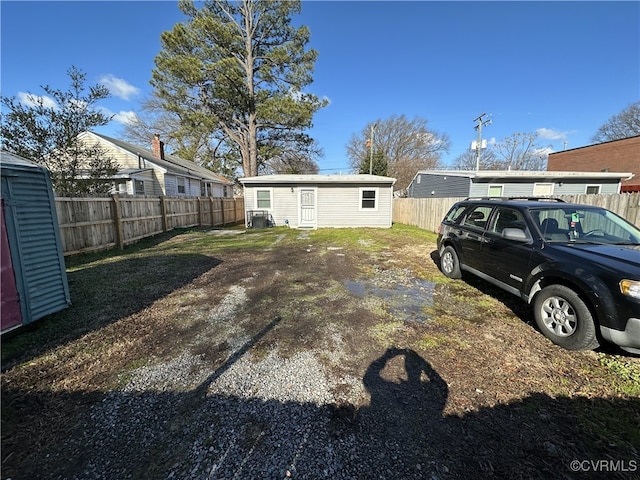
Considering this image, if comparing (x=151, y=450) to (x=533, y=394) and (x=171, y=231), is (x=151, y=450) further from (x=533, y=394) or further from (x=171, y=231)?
(x=171, y=231)

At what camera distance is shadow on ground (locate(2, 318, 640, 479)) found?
1673 mm

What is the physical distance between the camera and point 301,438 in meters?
1.88

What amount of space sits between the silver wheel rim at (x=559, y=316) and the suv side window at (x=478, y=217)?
66.9 inches

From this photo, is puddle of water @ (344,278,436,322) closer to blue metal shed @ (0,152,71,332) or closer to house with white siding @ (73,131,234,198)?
blue metal shed @ (0,152,71,332)

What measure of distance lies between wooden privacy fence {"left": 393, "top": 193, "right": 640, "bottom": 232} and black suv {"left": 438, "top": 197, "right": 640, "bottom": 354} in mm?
4632

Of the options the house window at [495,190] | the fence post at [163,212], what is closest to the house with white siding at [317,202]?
the fence post at [163,212]

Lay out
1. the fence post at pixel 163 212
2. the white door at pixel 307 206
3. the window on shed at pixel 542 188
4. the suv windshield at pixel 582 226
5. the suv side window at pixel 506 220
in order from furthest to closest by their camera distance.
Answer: the window on shed at pixel 542 188 → the white door at pixel 307 206 → the fence post at pixel 163 212 → the suv side window at pixel 506 220 → the suv windshield at pixel 582 226

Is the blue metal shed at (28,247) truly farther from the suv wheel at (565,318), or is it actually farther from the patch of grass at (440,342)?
the suv wheel at (565,318)

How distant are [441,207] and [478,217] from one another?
8.02 m

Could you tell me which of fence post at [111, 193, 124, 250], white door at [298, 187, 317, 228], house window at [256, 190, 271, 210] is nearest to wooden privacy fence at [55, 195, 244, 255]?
fence post at [111, 193, 124, 250]

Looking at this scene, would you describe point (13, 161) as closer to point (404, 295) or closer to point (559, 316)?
point (404, 295)

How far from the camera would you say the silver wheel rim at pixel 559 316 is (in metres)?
2.96

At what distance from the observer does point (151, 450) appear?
5.88 ft

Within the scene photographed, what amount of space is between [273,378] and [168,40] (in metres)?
20.4
